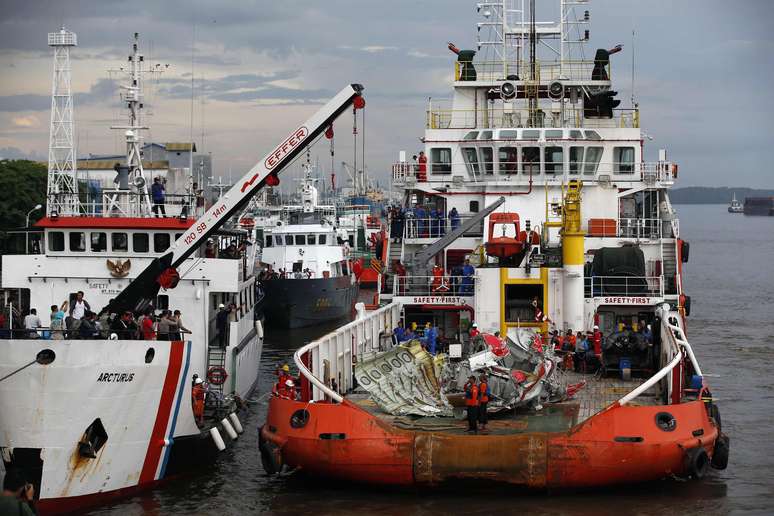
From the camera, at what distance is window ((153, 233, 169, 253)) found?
85.3 feet

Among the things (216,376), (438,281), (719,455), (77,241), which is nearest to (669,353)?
(719,455)

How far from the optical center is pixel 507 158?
33.3m

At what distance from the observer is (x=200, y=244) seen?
2439 centimetres

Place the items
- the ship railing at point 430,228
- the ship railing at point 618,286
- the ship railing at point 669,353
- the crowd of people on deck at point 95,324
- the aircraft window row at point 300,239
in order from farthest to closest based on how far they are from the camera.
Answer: the aircraft window row at point 300,239 < the ship railing at point 430,228 < the ship railing at point 618,286 < the crowd of people on deck at point 95,324 < the ship railing at point 669,353

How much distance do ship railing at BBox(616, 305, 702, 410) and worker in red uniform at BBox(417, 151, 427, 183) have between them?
407 inches

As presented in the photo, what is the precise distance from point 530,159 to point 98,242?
43.5ft

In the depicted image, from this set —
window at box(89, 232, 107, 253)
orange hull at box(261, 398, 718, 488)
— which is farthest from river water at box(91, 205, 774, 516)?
window at box(89, 232, 107, 253)

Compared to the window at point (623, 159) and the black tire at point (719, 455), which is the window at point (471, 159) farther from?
the black tire at point (719, 455)

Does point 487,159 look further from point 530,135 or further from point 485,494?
point 485,494

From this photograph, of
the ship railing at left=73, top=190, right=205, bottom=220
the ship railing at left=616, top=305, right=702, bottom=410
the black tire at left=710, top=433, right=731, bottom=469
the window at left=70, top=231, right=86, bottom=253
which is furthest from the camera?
the ship railing at left=73, top=190, right=205, bottom=220

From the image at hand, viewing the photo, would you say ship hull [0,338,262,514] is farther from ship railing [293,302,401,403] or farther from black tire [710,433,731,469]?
black tire [710,433,731,469]

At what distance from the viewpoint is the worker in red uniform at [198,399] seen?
23.2 m

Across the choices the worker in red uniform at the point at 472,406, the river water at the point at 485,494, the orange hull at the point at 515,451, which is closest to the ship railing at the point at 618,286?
the river water at the point at 485,494

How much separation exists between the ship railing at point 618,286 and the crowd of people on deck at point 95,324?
10.0m
